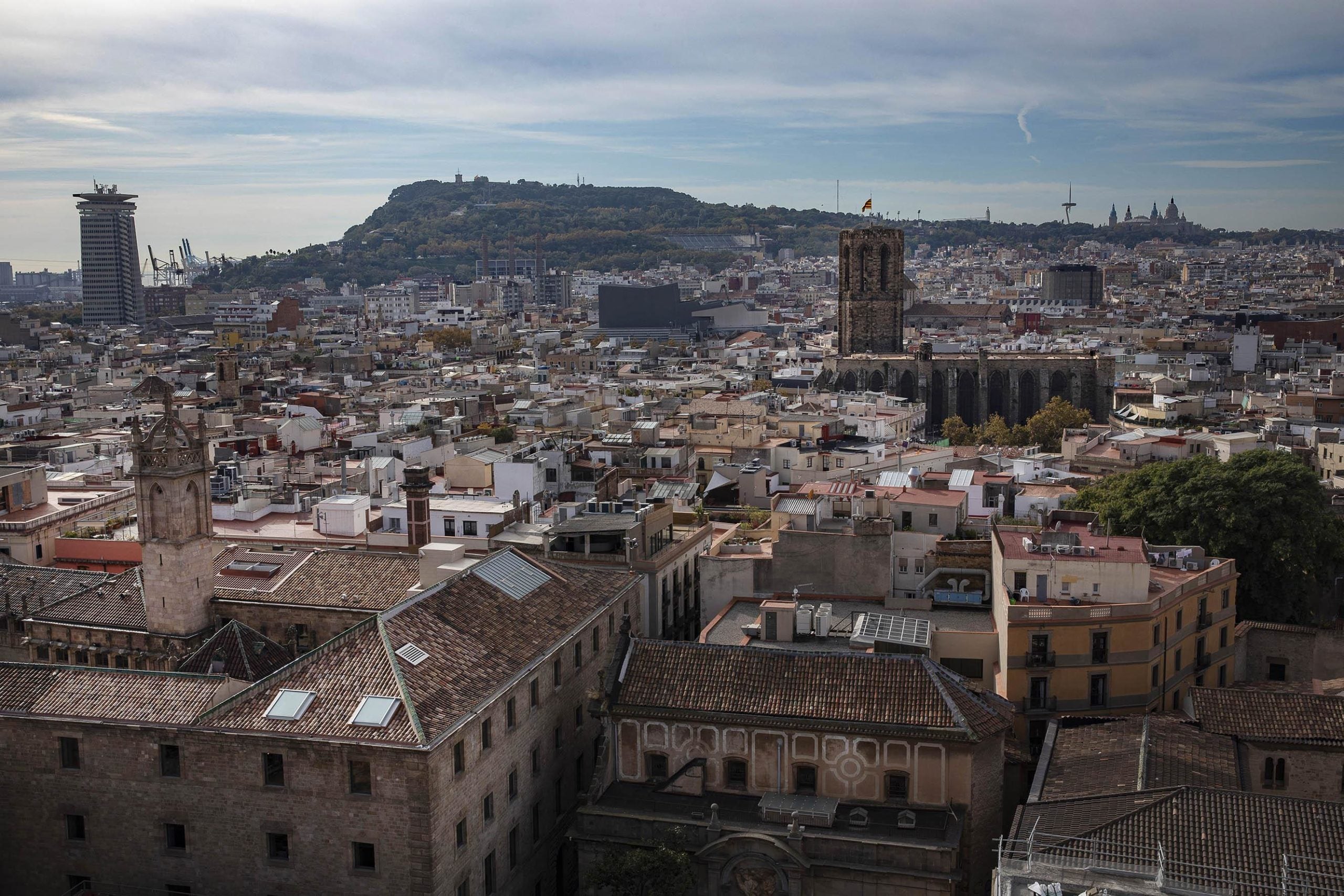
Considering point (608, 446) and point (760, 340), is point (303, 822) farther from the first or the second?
point (760, 340)

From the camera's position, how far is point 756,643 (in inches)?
1270

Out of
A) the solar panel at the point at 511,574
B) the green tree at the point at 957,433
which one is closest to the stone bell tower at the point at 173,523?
the solar panel at the point at 511,574

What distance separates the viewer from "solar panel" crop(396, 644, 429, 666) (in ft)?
82.4

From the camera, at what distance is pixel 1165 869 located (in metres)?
20.1

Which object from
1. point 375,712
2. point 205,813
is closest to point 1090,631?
point 375,712

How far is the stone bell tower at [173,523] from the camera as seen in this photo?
102 feet

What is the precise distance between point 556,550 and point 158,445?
11.6m

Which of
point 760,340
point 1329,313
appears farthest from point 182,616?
point 1329,313

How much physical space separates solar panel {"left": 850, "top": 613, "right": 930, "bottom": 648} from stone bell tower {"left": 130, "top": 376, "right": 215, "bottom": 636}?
15844 mm

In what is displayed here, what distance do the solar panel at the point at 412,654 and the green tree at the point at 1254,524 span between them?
77.4ft

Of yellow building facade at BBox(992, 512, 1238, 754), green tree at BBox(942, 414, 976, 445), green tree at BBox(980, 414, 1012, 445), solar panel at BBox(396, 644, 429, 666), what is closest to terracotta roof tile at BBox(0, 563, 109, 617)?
solar panel at BBox(396, 644, 429, 666)

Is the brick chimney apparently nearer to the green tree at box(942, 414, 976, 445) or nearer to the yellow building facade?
the yellow building facade

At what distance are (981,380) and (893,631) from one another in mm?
76154

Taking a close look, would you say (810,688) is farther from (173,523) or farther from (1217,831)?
(173,523)
